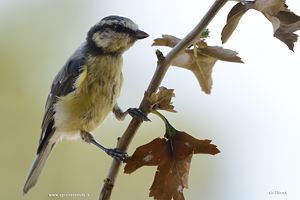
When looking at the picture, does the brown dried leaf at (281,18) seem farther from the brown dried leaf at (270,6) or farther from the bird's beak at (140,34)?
the bird's beak at (140,34)

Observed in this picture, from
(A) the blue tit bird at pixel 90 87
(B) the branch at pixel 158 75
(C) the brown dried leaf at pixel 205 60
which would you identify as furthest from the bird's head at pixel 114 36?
(B) the branch at pixel 158 75

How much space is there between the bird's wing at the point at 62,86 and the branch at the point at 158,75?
693mm

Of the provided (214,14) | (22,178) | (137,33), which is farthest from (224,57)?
(22,178)

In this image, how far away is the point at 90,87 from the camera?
1.24 metres

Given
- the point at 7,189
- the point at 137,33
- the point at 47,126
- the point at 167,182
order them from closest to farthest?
the point at 167,182 → the point at 137,33 → the point at 47,126 → the point at 7,189

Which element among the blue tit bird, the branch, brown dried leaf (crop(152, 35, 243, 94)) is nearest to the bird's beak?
the blue tit bird

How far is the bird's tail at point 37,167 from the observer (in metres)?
1.26

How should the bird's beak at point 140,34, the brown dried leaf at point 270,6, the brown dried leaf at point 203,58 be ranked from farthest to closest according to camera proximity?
1. the bird's beak at point 140,34
2. the brown dried leaf at point 203,58
3. the brown dried leaf at point 270,6

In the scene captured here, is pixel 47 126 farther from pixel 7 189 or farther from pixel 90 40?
pixel 7 189

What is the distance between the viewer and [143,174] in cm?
232

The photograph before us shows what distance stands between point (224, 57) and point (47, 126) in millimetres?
917

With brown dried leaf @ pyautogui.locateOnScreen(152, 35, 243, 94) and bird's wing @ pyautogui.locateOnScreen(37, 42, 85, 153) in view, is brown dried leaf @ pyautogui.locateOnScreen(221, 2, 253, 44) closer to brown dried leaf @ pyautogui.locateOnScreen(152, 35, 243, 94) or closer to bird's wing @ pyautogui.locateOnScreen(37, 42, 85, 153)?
brown dried leaf @ pyautogui.locateOnScreen(152, 35, 243, 94)

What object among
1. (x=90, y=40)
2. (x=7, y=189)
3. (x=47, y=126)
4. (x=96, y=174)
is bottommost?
(x=7, y=189)

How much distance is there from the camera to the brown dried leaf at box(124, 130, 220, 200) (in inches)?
23.4
